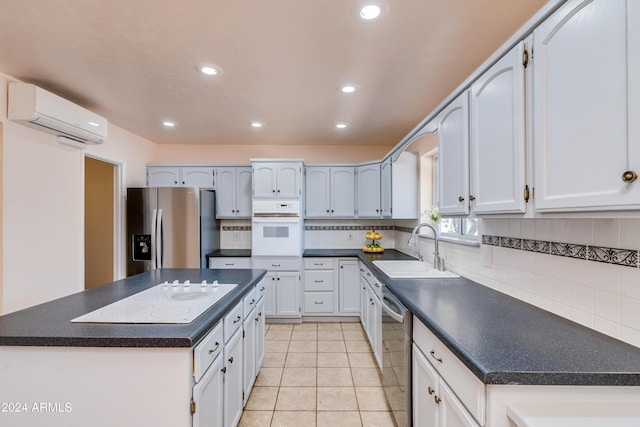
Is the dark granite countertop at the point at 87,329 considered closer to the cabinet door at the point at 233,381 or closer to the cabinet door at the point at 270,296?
the cabinet door at the point at 233,381

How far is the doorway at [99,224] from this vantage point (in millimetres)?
4012

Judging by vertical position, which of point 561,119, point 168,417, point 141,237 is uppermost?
point 561,119

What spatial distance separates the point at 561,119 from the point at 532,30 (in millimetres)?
427

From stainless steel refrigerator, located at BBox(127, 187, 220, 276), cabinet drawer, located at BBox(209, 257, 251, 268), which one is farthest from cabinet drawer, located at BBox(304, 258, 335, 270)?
stainless steel refrigerator, located at BBox(127, 187, 220, 276)

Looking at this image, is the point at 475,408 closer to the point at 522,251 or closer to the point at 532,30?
the point at 522,251

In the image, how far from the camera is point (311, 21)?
5.22ft

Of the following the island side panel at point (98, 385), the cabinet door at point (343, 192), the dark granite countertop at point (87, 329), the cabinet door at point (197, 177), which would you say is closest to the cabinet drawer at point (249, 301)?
the dark granite countertop at point (87, 329)

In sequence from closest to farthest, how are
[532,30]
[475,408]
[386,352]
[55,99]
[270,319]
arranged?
[475,408] → [532,30] → [386,352] → [55,99] → [270,319]

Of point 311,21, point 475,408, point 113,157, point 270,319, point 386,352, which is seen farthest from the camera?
point 270,319

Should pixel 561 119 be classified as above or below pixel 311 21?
below

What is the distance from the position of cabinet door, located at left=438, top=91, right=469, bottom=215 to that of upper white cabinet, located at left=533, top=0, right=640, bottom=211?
52 cm

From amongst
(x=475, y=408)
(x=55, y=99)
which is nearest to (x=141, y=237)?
(x=55, y=99)

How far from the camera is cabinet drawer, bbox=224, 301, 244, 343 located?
63.4 inches

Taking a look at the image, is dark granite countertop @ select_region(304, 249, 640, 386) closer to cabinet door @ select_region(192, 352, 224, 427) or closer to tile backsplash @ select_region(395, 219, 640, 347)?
tile backsplash @ select_region(395, 219, 640, 347)
